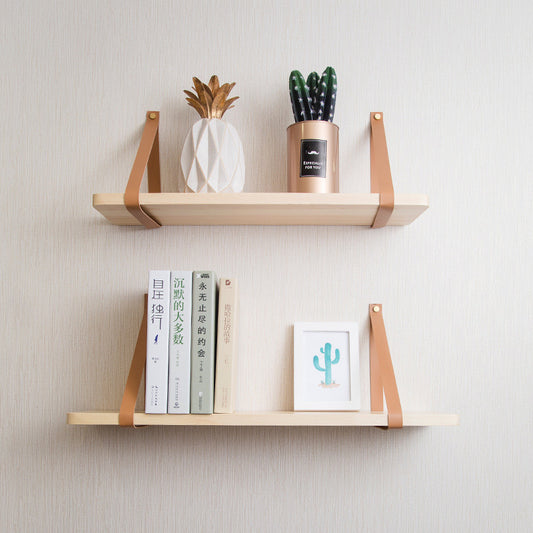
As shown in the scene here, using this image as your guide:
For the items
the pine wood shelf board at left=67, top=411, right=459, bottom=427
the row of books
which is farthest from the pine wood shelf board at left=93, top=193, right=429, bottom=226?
the pine wood shelf board at left=67, top=411, right=459, bottom=427

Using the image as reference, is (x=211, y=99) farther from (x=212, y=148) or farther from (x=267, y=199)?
(x=267, y=199)

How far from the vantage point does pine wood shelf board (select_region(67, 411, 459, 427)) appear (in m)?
1.12

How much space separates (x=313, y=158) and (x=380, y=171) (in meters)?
0.14

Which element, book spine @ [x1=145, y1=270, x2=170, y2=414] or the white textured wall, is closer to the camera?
book spine @ [x1=145, y1=270, x2=170, y2=414]

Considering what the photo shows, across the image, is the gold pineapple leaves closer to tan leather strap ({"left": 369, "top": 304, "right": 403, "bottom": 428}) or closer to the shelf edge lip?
the shelf edge lip

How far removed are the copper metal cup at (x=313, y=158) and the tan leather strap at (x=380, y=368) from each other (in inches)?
11.2

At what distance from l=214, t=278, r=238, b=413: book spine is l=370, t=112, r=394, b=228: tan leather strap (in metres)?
0.32

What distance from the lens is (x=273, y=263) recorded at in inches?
51.3

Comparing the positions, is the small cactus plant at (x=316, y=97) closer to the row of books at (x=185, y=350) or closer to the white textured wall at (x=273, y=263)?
the white textured wall at (x=273, y=263)

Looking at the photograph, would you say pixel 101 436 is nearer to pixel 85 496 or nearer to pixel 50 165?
pixel 85 496

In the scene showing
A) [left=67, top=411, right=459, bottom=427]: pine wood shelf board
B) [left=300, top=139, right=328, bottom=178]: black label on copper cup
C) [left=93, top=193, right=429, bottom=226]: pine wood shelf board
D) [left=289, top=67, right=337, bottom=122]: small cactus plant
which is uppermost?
[left=289, top=67, right=337, bottom=122]: small cactus plant

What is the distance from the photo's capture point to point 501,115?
1.34 meters

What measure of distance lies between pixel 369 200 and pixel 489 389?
18.7 inches

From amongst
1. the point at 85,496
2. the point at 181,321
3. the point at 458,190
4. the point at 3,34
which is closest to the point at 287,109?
the point at 458,190
